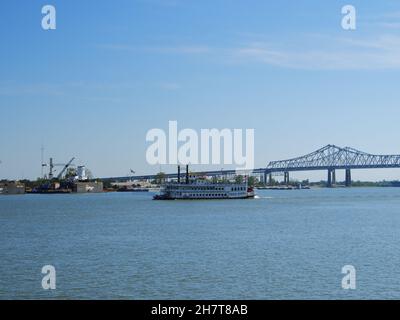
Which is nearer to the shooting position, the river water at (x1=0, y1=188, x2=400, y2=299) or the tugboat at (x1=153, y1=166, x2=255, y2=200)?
the river water at (x1=0, y1=188, x2=400, y2=299)

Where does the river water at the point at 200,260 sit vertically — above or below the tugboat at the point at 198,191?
below

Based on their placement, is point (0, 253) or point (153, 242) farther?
point (153, 242)

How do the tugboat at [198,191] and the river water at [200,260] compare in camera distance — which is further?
the tugboat at [198,191]

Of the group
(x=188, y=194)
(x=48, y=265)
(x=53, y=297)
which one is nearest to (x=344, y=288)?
→ (x=53, y=297)

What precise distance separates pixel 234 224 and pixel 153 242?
34.4 ft

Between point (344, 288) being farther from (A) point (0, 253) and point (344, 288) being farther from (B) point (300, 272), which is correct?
(A) point (0, 253)

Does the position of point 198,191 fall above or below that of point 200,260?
above

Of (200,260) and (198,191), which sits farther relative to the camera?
(198,191)

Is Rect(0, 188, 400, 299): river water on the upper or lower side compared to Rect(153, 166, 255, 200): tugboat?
lower
